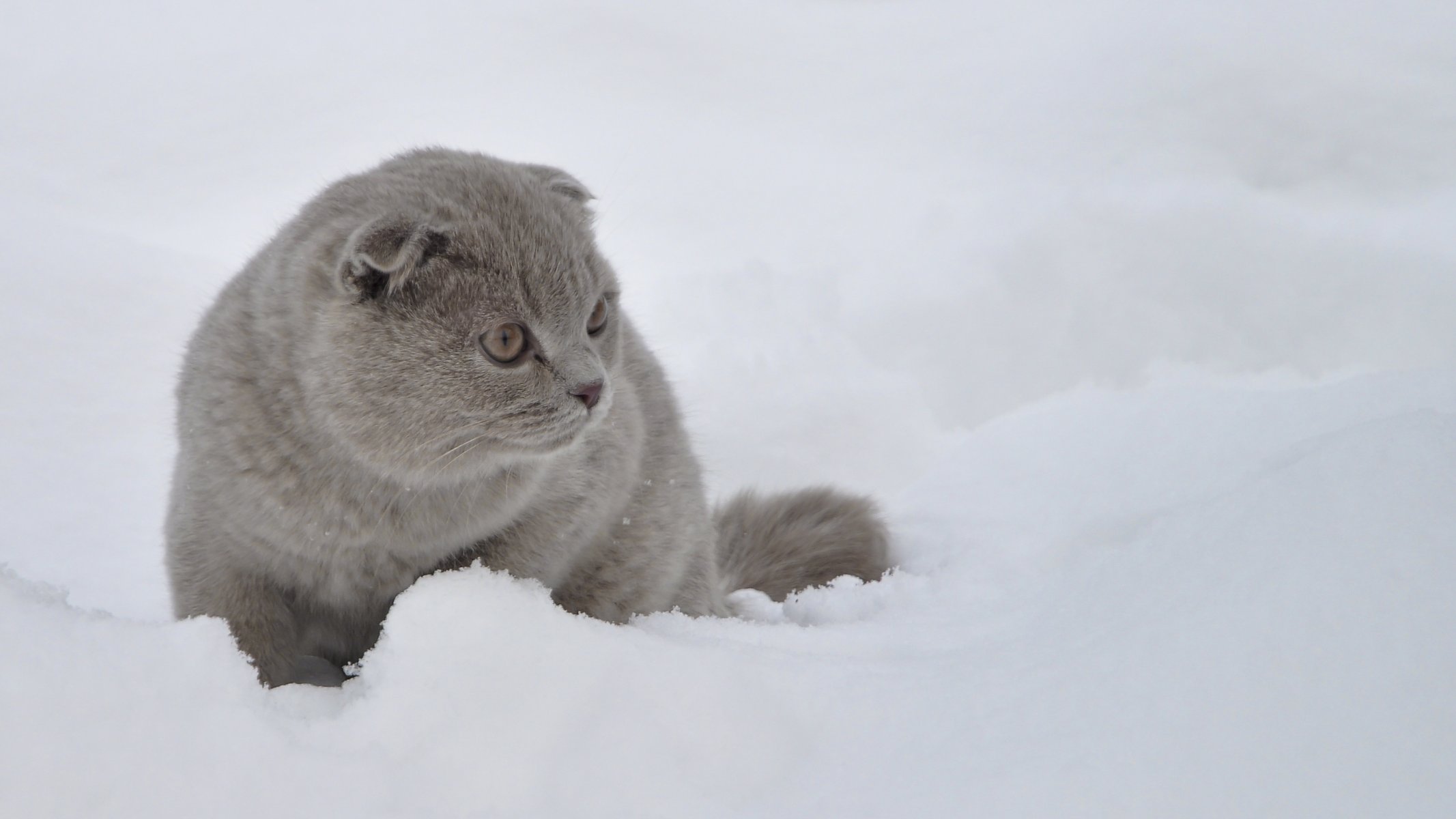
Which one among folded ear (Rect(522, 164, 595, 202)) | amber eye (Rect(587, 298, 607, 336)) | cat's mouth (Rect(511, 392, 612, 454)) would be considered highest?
folded ear (Rect(522, 164, 595, 202))

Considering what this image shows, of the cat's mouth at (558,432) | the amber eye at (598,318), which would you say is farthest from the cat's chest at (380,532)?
the amber eye at (598,318)

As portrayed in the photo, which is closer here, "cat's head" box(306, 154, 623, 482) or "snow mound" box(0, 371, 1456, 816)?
"snow mound" box(0, 371, 1456, 816)

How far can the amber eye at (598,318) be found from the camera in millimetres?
1946

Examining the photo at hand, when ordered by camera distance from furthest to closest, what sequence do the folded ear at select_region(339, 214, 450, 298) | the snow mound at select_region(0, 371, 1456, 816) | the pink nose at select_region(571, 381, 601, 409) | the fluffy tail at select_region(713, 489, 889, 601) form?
the fluffy tail at select_region(713, 489, 889, 601) < the pink nose at select_region(571, 381, 601, 409) < the folded ear at select_region(339, 214, 450, 298) < the snow mound at select_region(0, 371, 1456, 816)

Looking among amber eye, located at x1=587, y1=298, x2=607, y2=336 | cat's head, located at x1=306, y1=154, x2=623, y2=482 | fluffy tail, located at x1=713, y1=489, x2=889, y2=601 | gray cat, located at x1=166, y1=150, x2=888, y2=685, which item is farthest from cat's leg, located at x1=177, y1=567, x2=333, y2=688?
fluffy tail, located at x1=713, y1=489, x2=889, y2=601

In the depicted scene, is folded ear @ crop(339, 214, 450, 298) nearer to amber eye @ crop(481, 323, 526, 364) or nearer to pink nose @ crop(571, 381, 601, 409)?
amber eye @ crop(481, 323, 526, 364)

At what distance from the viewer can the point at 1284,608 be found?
4.42ft

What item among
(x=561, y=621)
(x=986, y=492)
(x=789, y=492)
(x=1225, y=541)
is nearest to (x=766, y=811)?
(x=561, y=621)

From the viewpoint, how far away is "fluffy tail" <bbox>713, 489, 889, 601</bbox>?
279cm

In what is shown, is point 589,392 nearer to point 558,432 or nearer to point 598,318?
point 558,432

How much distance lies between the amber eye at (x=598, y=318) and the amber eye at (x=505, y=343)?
20cm

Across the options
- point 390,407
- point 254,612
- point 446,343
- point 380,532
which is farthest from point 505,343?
point 254,612

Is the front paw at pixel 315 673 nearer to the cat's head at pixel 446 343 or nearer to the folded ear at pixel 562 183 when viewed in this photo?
the cat's head at pixel 446 343

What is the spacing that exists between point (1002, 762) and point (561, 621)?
594 millimetres
